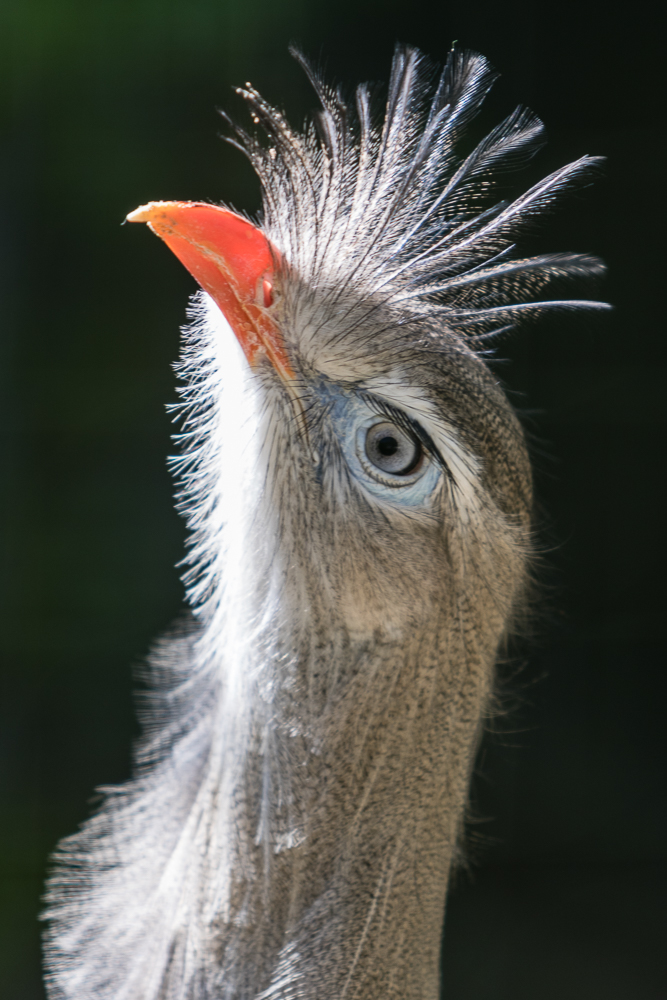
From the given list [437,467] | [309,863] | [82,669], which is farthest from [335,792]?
[82,669]

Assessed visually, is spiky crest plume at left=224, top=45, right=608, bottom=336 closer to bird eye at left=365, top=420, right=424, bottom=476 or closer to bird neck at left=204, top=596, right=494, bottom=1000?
bird eye at left=365, top=420, right=424, bottom=476

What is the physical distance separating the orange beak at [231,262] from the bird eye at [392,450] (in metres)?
0.09

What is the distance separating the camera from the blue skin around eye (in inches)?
33.9

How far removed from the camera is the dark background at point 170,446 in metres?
1.93

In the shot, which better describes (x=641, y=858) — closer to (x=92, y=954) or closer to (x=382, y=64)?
(x=92, y=954)

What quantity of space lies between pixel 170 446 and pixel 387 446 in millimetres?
1239

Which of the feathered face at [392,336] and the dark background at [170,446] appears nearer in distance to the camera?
the feathered face at [392,336]

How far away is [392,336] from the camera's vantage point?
0.85 meters

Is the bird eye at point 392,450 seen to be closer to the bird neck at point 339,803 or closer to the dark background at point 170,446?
the bird neck at point 339,803

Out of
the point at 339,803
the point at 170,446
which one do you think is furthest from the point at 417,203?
the point at 170,446

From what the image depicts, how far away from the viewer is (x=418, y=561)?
870mm

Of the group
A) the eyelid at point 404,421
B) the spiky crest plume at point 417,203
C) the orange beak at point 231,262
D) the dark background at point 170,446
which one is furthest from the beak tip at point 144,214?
the dark background at point 170,446

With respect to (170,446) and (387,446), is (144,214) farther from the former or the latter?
(170,446)

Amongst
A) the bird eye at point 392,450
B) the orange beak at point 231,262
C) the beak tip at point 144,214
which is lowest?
the bird eye at point 392,450
